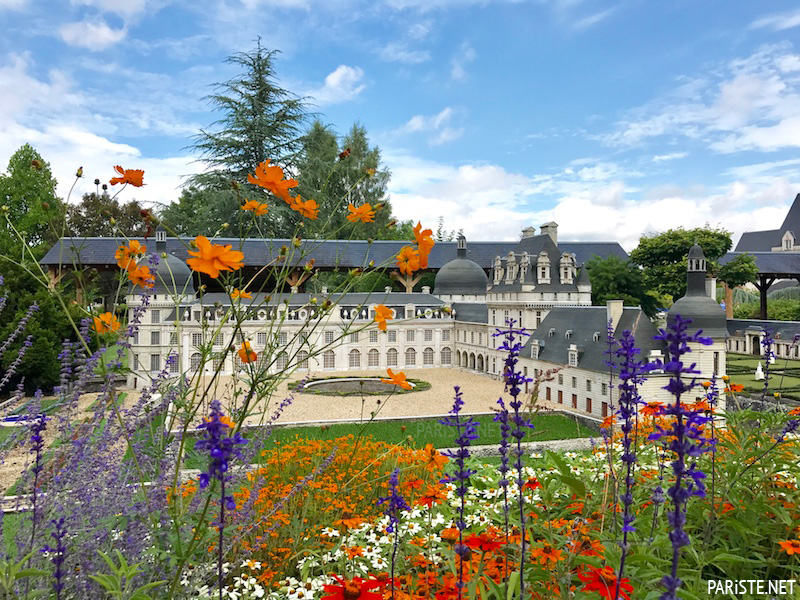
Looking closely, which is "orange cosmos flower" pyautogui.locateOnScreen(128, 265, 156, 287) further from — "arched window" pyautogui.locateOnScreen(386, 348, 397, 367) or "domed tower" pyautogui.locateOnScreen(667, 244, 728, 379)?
"arched window" pyautogui.locateOnScreen(386, 348, 397, 367)

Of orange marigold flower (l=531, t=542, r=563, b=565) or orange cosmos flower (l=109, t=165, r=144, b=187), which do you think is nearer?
orange cosmos flower (l=109, t=165, r=144, b=187)

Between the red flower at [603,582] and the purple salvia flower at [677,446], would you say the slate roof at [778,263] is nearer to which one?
the red flower at [603,582]

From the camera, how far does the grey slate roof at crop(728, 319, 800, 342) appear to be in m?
33.6

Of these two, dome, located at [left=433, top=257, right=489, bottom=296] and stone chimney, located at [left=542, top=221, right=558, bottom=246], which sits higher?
stone chimney, located at [left=542, top=221, right=558, bottom=246]

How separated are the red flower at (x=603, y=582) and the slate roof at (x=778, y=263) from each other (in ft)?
155

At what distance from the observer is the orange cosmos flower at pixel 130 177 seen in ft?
9.20

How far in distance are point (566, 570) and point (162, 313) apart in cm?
3272

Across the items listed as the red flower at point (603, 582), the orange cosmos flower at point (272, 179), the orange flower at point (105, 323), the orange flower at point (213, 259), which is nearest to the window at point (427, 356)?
the red flower at point (603, 582)

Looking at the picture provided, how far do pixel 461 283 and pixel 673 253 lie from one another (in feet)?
49.3

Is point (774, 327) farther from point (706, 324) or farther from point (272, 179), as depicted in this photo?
point (272, 179)

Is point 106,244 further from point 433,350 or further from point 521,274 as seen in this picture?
point 521,274

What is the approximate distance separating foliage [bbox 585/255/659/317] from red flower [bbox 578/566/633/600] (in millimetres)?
34595

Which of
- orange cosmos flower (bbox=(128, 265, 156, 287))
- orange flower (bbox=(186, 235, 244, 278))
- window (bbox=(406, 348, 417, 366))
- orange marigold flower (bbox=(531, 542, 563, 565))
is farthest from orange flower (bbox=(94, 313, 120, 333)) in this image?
A: window (bbox=(406, 348, 417, 366))

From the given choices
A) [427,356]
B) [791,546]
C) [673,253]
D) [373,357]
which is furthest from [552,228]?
[791,546]
